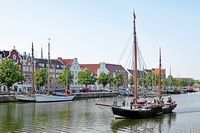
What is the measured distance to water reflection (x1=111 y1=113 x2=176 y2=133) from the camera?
39344 millimetres

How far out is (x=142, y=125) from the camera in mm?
42906

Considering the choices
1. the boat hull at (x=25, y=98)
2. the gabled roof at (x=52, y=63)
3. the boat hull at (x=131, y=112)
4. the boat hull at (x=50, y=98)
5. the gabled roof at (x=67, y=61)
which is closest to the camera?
the boat hull at (x=131, y=112)

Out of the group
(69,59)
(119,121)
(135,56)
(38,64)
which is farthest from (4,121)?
(69,59)

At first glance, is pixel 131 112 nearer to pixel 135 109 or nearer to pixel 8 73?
pixel 135 109

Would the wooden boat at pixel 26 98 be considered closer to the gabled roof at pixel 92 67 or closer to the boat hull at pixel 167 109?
the boat hull at pixel 167 109

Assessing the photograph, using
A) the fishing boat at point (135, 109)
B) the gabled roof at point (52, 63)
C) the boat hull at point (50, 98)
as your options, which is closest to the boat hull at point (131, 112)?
the fishing boat at point (135, 109)

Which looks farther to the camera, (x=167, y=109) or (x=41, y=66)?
(x=41, y=66)

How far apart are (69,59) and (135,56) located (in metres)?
118

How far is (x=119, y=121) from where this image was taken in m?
45.8

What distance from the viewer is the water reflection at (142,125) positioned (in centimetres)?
3934

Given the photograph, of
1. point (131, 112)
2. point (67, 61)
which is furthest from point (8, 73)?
point (67, 61)

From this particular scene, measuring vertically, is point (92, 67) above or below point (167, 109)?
above


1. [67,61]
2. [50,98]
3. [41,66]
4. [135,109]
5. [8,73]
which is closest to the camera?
Result: [135,109]

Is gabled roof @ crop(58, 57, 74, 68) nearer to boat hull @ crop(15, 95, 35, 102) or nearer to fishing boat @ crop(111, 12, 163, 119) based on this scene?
boat hull @ crop(15, 95, 35, 102)
